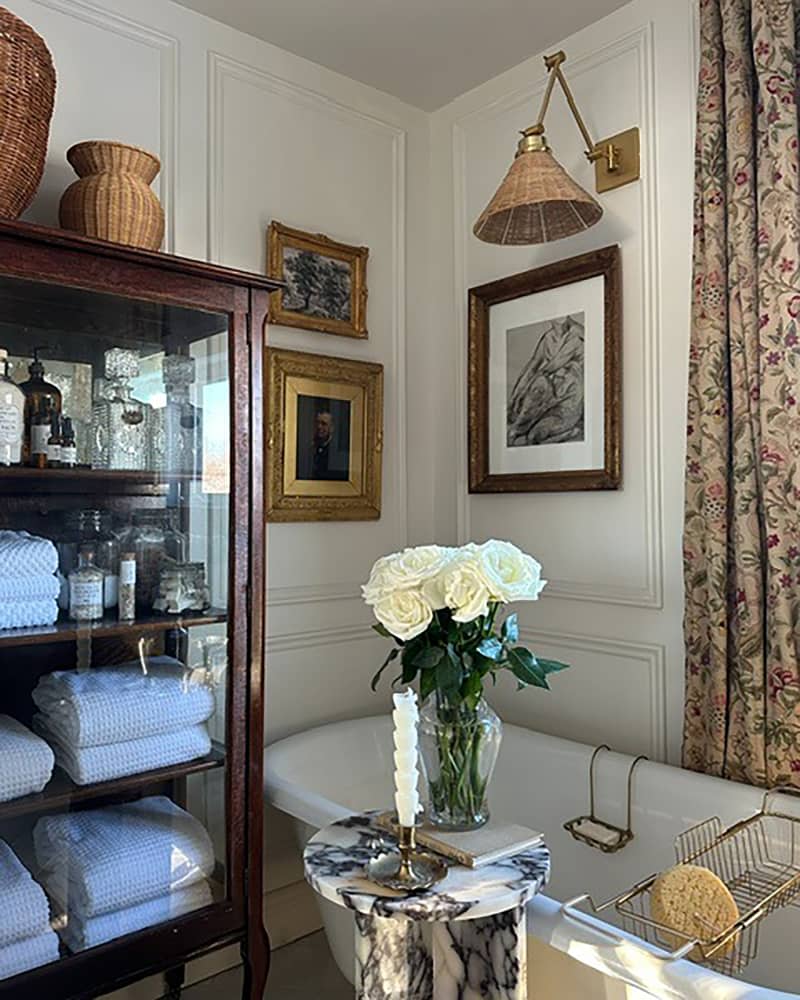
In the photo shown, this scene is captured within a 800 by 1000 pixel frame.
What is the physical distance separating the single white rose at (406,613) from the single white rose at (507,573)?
105 mm

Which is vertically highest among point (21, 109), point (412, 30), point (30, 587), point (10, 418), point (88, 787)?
point (412, 30)

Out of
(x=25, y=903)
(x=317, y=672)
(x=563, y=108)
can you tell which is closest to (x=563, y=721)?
(x=317, y=672)

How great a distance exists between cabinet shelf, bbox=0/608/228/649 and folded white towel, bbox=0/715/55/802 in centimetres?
16

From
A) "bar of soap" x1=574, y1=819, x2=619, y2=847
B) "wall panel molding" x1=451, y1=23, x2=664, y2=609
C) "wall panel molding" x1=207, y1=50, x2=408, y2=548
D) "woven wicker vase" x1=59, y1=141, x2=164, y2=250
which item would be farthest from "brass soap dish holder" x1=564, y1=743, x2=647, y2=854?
"woven wicker vase" x1=59, y1=141, x2=164, y2=250

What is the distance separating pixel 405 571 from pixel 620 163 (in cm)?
155

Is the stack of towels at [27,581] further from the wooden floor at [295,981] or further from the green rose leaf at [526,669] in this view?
the wooden floor at [295,981]

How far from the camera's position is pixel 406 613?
48.4 inches

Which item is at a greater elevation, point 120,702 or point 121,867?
point 120,702

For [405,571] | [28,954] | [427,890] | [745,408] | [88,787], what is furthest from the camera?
[745,408]

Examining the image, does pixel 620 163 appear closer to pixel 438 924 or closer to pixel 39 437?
pixel 39 437

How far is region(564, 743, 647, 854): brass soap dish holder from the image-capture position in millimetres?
1902

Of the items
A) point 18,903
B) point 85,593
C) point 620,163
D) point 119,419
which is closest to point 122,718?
point 85,593

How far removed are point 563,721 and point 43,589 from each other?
4.86 ft

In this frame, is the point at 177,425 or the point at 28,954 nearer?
the point at 28,954
